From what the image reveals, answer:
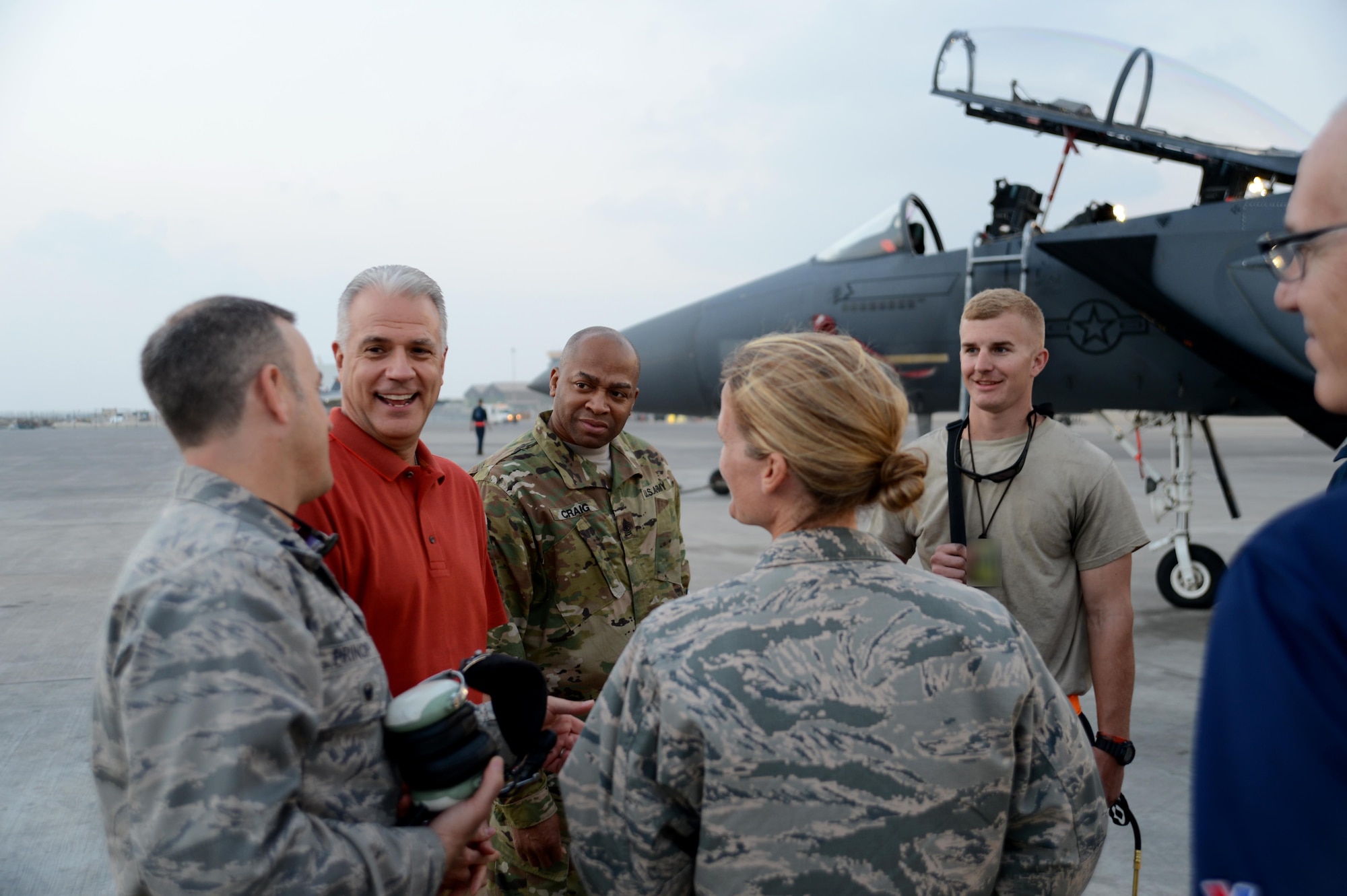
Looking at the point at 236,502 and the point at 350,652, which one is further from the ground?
the point at 236,502

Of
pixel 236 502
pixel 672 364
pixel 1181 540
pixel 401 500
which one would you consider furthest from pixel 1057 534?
pixel 672 364

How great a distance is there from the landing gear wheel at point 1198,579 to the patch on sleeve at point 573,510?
5.83 metres

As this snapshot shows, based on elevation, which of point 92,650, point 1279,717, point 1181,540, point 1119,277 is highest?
point 1119,277

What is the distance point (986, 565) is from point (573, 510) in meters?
1.17

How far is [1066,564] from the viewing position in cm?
233

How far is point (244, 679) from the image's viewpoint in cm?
107

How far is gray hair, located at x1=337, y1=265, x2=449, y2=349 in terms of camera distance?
1.97 metres

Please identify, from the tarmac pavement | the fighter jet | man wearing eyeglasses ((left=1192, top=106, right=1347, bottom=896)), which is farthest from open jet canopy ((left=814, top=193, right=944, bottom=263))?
man wearing eyeglasses ((left=1192, top=106, right=1347, bottom=896))

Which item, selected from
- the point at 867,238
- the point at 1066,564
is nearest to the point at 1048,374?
the point at 867,238

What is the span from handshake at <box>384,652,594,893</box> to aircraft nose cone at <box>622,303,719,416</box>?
6.20 meters

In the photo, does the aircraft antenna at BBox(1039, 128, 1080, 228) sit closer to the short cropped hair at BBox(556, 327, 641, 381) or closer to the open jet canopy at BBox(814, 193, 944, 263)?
the open jet canopy at BBox(814, 193, 944, 263)

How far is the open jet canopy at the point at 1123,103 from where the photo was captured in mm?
6020

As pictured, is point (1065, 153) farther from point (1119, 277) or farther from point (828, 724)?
point (828, 724)

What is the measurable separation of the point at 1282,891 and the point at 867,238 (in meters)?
6.77
